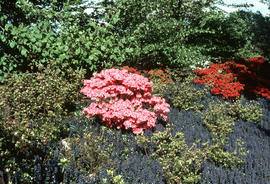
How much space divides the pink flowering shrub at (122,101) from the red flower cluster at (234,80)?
107 inches

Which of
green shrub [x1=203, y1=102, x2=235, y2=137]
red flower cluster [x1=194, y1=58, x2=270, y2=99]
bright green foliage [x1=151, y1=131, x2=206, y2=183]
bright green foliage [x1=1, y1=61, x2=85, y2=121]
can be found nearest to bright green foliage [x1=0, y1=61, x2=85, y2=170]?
bright green foliage [x1=1, y1=61, x2=85, y2=121]

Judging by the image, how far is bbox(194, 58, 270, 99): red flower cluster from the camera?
6.77 metres

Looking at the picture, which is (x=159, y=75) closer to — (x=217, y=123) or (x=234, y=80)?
(x=234, y=80)

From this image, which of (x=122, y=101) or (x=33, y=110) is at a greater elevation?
(x=122, y=101)

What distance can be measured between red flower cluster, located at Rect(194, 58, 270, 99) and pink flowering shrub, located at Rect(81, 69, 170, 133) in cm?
271

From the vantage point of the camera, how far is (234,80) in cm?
755

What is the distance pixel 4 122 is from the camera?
3.56 m

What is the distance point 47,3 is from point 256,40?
46.4 ft

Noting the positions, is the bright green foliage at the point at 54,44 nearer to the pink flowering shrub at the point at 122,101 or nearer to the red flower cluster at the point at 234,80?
the pink flowering shrub at the point at 122,101

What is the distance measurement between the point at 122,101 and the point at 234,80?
14.5 ft

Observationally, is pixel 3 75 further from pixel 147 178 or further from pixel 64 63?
pixel 147 178

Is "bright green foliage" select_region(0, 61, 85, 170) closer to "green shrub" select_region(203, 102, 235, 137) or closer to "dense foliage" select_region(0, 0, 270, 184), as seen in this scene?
"dense foliage" select_region(0, 0, 270, 184)

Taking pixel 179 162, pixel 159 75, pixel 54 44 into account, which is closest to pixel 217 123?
pixel 179 162

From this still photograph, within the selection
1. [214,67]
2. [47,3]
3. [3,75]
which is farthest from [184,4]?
[3,75]
